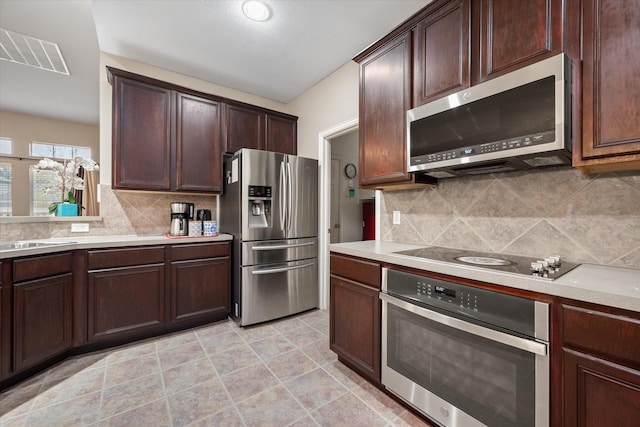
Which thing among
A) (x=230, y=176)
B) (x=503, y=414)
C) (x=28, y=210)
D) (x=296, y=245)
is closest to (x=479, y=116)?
(x=503, y=414)

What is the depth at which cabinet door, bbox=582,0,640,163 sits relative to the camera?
100 cm

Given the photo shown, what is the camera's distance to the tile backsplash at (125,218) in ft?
7.90

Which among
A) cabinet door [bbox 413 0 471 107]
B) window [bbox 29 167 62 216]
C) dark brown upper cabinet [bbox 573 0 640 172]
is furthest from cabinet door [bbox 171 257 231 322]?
window [bbox 29 167 62 216]

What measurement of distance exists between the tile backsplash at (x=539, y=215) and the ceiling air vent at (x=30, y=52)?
4.08 m

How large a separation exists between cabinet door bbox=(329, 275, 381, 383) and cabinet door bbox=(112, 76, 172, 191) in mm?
2102

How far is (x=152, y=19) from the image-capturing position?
7.25 feet

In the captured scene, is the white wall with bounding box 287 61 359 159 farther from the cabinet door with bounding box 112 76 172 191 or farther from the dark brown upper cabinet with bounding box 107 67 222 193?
the cabinet door with bounding box 112 76 172 191

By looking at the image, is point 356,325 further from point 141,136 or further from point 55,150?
point 55,150

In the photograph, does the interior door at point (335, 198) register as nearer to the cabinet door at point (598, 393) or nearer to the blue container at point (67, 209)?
the blue container at point (67, 209)

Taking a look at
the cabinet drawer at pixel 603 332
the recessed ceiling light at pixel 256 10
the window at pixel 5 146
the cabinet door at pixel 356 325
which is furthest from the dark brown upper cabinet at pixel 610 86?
the window at pixel 5 146

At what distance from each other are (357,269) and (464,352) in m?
0.75

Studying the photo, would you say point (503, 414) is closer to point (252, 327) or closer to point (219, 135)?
point (252, 327)

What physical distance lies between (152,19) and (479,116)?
8.76ft

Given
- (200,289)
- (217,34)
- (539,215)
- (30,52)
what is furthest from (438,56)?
(30,52)
